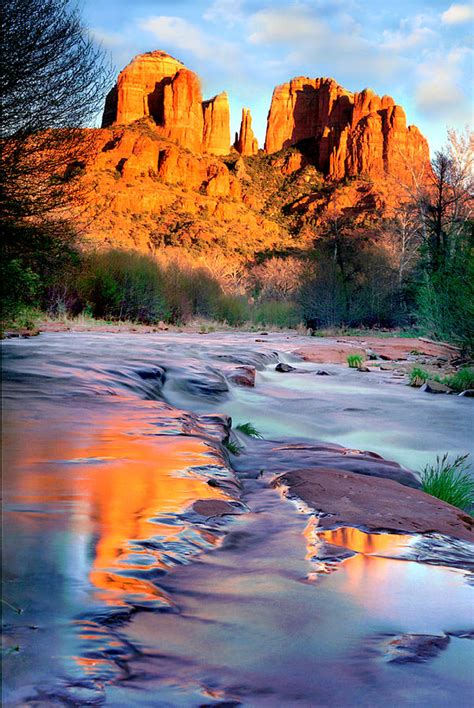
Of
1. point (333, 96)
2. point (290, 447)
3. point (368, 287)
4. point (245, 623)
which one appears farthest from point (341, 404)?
point (333, 96)

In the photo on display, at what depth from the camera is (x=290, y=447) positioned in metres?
4.97

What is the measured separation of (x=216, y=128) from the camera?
337 ft

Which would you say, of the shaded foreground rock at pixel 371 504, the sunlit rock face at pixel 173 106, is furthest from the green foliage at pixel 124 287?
the sunlit rock face at pixel 173 106

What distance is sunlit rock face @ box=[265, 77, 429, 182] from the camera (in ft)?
283

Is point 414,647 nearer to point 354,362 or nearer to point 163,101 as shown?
point 354,362

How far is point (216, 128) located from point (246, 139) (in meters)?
5.13

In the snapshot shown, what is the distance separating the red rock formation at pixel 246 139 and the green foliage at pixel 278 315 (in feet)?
244

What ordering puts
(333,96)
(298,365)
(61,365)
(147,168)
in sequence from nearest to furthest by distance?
(61,365), (298,365), (147,168), (333,96)

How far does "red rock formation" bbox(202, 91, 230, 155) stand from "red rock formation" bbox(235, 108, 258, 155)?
86.4 inches

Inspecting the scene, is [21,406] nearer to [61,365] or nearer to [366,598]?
[61,365]

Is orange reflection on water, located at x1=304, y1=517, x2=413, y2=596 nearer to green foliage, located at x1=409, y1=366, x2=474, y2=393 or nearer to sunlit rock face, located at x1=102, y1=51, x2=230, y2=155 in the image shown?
green foliage, located at x1=409, y1=366, x2=474, y2=393

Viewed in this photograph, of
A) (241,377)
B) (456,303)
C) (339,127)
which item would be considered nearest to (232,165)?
(339,127)

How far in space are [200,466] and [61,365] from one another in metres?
3.44

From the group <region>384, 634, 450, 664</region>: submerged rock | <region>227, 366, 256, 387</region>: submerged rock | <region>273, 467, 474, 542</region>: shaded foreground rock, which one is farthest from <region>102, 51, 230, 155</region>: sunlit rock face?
<region>384, 634, 450, 664</region>: submerged rock
